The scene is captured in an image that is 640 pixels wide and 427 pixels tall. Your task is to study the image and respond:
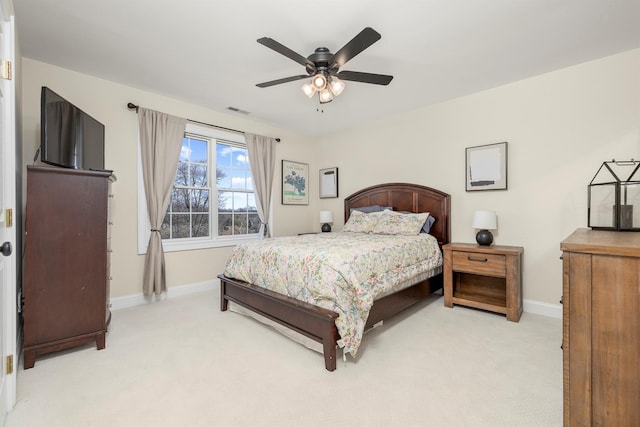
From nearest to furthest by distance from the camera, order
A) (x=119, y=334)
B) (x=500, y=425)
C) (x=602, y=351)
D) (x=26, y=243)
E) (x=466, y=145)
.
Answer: (x=602, y=351) → (x=500, y=425) → (x=26, y=243) → (x=119, y=334) → (x=466, y=145)

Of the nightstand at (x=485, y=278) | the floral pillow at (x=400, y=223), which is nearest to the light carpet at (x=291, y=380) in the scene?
the nightstand at (x=485, y=278)

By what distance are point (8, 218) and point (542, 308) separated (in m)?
4.43

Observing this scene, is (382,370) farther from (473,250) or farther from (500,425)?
(473,250)

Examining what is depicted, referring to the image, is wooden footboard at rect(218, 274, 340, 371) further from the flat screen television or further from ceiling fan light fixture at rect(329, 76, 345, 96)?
ceiling fan light fixture at rect(329, 76, 345, 96)

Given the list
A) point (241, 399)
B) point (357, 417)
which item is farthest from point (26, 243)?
point (357, 417)

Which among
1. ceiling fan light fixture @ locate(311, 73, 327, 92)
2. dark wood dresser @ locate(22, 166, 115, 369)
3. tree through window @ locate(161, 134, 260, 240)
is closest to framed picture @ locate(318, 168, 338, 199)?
→ tree through window @ locate(161, 134, 260, 240)

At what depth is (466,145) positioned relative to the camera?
3.62 metres

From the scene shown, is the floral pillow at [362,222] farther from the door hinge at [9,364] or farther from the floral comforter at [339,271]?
the door hinge at [9,364]

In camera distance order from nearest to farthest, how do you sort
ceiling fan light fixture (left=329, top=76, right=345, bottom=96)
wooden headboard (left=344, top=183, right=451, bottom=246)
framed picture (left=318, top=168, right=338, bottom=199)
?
ceiling fan light fixture (left=329, top=76, right=345, bottom=96) → wooden headboard (left=344, top=183, right=451, bottom=246) → framed picture (left=318, top=168, right=338, bottom=199)

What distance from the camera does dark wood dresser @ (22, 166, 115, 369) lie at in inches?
77.8

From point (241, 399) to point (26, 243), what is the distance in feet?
5.88

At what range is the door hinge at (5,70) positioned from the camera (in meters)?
1.50

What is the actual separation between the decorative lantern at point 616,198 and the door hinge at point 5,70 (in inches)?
161

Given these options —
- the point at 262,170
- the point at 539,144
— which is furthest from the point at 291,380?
the point at 539,144
